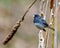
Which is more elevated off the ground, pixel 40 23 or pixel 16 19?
pixel 40 23

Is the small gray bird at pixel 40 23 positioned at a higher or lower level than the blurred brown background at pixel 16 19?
higher

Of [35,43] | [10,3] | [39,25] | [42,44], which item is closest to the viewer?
[42,44]

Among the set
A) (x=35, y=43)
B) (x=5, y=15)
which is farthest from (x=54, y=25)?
(x=5, y=15)

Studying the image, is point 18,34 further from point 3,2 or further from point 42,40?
point 42,40

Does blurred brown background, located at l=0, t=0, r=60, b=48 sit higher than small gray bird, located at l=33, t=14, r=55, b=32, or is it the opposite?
small gray bird, located at l=33, t=14, r=55, b=32

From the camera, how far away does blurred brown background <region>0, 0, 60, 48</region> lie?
414 centimetres

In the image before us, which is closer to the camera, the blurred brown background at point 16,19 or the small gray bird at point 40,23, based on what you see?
the small gray bird at point 40,23

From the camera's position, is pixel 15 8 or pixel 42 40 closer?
pixel 42 40

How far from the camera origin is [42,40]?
1.52 m

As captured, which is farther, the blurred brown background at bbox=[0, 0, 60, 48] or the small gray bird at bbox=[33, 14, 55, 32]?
the blurred brown background at bbox=[0, 0, 60, 48]

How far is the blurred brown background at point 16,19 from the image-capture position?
4145 millimetres

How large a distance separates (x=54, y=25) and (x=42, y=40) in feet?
0.33

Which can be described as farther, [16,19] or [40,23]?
[16,19]

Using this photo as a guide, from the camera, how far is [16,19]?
14.4 feet
